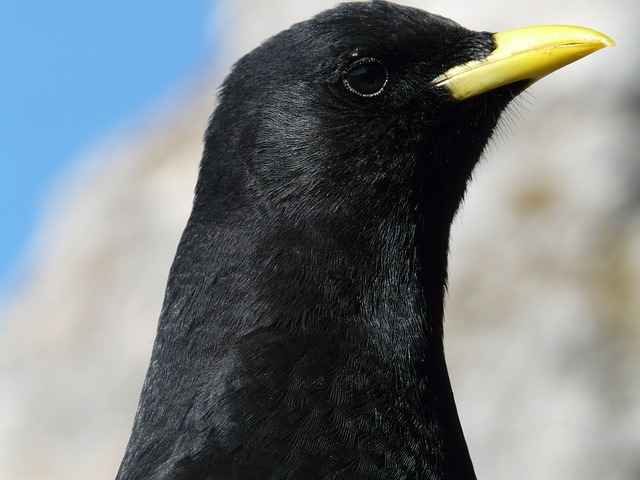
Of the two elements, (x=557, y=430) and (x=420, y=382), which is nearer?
(x=420, y=382)

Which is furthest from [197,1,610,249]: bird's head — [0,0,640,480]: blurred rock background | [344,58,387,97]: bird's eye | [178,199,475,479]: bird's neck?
[0,0,640,480]: blurred rock background

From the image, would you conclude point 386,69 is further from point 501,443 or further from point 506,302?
point 506,302

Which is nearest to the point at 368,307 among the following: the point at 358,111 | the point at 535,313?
the point at 358,111

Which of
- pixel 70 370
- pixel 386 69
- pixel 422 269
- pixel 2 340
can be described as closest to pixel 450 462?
pixel 422 269

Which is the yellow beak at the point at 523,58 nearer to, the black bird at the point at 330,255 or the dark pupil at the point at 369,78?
the black bird at the point at 330,255

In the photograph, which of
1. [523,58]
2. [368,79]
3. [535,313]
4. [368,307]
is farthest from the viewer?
[535,313]

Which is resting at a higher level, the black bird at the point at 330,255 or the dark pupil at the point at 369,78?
the dark pupil at the point at 369,78

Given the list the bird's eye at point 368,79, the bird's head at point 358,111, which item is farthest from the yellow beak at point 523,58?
the bird's eye at point 368,79

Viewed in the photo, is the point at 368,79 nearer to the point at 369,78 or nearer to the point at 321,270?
the point at 369,78
